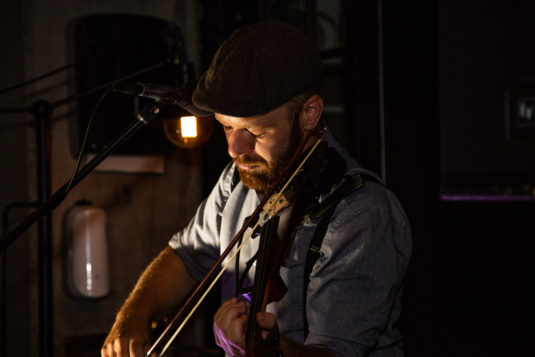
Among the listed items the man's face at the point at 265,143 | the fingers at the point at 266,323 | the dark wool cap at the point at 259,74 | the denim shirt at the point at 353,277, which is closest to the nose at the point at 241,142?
the man's face at the point at 265,143

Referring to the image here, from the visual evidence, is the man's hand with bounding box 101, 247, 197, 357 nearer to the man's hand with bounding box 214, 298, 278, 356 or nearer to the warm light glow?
the man's hand with bounding box 214, 298, 278, 356

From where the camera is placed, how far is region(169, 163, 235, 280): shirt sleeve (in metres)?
2.15

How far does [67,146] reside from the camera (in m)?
3.11

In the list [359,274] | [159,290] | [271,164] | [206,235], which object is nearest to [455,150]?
[359,274]

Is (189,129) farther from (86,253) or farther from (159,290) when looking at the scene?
(86,253)

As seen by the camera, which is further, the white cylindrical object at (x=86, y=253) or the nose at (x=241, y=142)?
the white cylindrical object at (x=86, y=253)

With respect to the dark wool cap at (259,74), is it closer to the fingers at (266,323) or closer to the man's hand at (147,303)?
the fingers at (266,323)

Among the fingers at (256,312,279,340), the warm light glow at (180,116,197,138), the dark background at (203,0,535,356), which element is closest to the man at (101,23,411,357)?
the fingers at (256,312,279,340)

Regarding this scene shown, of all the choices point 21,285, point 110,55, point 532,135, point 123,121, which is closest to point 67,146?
point 123,121

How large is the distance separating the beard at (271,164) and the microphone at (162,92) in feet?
0.74

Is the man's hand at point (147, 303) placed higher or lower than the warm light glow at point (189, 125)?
lower

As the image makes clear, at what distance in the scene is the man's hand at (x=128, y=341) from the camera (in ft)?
6.07

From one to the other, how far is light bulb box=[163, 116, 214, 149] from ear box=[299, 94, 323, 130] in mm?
328

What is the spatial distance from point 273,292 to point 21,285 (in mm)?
1861
